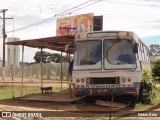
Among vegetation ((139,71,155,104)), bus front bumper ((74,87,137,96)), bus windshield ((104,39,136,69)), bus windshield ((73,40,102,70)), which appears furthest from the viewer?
vegetation ((139,71,155,104))

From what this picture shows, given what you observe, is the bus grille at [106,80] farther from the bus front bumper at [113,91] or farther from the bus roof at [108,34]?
the bus roof at [108,34]

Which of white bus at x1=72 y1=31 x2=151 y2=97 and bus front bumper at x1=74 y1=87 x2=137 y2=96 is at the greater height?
white bus at x1=72 y1=31 x2=151 y2=97

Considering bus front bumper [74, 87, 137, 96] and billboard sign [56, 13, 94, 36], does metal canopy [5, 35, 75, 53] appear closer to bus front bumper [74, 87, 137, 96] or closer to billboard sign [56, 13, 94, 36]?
bus front bumper [74, 87, 137, 96]

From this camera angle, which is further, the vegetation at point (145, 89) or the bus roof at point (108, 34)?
the vegetation at point (145, 89)

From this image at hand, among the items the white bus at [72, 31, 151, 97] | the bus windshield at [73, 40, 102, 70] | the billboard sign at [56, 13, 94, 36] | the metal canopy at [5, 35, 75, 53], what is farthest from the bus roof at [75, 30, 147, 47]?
the billboard sign at [56, 13, 94, 36]

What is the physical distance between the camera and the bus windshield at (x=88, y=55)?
16391 millimetres

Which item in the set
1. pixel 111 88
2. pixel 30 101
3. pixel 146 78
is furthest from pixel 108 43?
pixel 30 101

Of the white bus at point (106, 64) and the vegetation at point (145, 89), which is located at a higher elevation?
the white bus at point (106, 64)

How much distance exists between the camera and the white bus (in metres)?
15.9

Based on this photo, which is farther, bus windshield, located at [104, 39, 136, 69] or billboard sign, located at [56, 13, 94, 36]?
billboard sign, located at [56, 13, 94, 36]

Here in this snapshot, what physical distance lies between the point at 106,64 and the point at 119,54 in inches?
26.8

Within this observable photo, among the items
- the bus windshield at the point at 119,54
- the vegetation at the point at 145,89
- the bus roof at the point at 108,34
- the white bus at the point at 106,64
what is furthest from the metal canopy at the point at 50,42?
the vegetation at the point at 145,89

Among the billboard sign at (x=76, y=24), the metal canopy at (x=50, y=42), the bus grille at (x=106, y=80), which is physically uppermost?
the billboard sign at (x=76, y=24)

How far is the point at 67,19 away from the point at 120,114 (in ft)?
169
